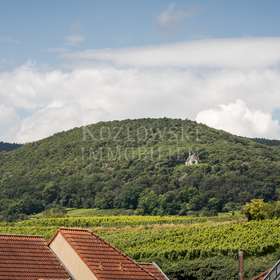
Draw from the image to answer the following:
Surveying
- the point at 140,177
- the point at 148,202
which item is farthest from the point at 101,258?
the point at 140,177

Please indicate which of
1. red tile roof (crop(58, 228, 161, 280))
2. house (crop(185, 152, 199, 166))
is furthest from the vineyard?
house (crop(185, 152, 199, 166))

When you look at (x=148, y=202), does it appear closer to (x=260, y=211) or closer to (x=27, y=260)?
(x=260, y=211)

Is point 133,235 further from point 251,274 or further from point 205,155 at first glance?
point 205,155

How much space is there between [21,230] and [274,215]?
28.1m

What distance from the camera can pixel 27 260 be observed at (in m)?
34.0

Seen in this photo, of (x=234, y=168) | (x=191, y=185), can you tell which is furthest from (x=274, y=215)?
(x=234, y=168)

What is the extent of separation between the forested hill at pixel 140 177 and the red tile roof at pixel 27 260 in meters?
96.2

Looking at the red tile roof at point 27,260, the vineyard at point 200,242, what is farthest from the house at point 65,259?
the vineyard at point 200,242

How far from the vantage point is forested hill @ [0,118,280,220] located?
142 meters

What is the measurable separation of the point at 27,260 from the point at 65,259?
169 cm

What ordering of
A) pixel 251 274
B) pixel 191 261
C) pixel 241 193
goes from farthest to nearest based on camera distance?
1. pixel 241 193
2. pixel 191 261
3. pixel 251 274

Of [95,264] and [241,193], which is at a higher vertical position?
[241,193]

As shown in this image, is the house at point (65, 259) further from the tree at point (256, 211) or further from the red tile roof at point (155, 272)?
the tree at point (256, 211)

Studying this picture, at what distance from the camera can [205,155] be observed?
17900 cm
